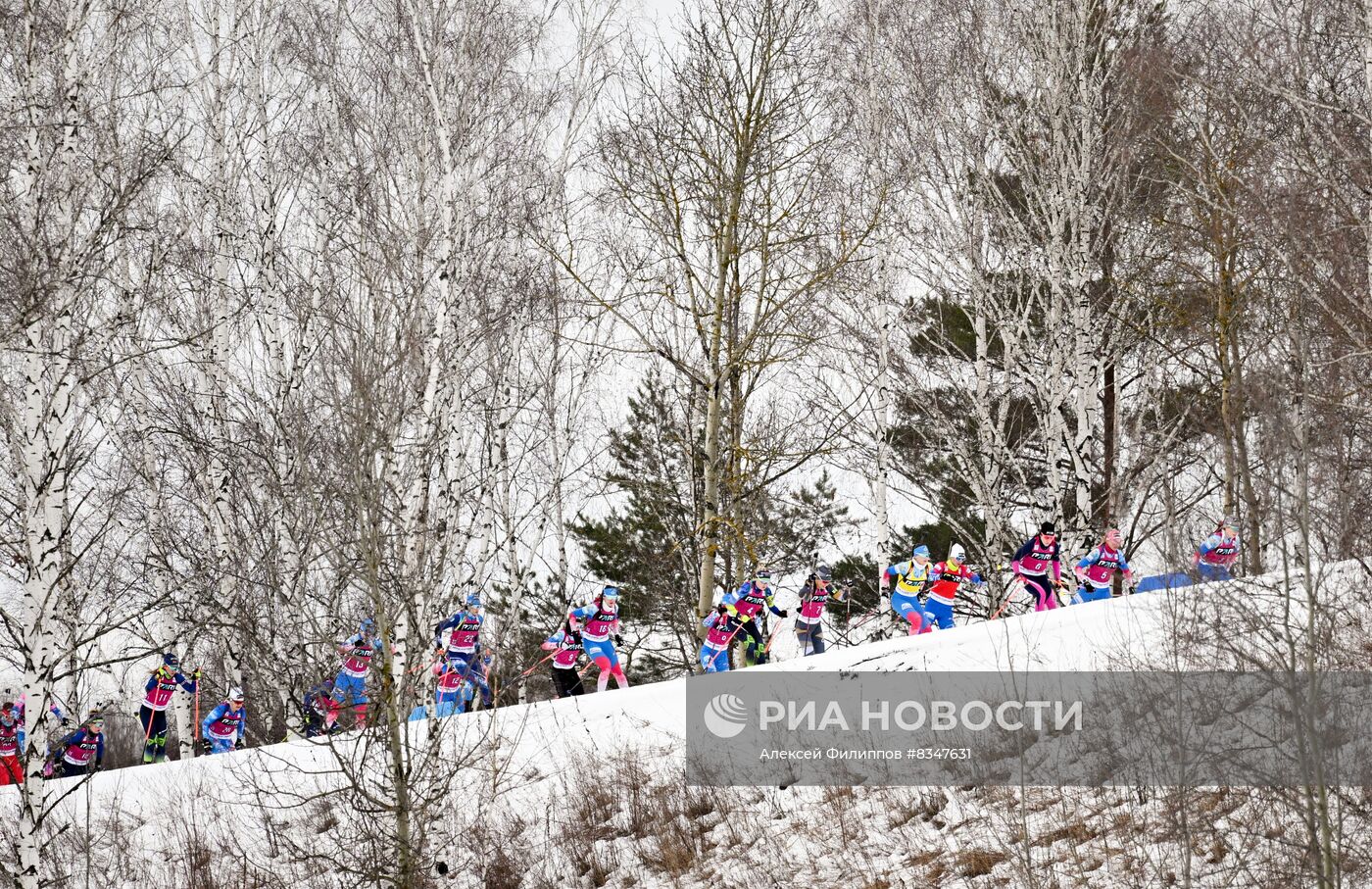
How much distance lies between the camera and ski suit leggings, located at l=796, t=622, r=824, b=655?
1380 centimetres

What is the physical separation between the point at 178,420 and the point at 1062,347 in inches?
400

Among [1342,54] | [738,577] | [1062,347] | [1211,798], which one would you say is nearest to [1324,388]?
[1211,798]

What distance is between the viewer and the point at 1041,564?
39.2 ft

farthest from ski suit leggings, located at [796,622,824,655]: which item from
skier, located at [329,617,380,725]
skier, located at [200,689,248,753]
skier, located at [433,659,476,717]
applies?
skier, located at [200,689,248,753]

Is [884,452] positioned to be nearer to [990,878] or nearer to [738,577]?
[738,577]

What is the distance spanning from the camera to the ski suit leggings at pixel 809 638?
45.3 ft

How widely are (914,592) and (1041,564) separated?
1.47 m

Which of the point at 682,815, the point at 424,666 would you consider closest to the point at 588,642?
the point at 682,815

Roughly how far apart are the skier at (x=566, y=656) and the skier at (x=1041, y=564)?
5304mm

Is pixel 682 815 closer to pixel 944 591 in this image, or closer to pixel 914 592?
pixel 914 592

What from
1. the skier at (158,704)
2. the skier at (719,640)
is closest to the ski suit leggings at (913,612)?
the skier at (719,640)

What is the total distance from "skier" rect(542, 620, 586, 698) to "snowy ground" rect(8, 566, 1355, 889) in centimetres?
216

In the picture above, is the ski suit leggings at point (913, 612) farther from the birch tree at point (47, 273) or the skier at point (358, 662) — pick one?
the birch tree at point (47, 273)

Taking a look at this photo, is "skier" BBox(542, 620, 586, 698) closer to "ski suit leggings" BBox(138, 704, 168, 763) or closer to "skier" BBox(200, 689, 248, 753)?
"skier" BBox(200, 689, 248, 753)
